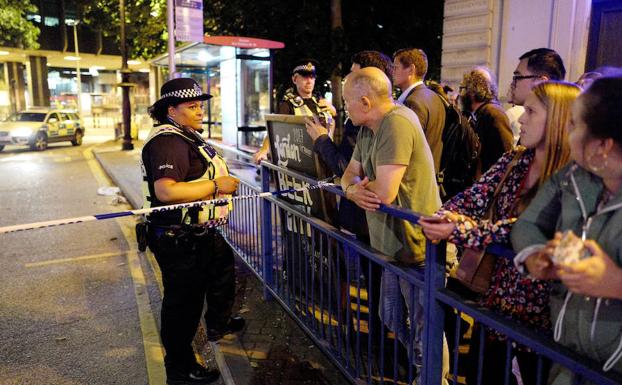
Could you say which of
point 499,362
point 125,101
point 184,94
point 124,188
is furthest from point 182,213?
point 125,101

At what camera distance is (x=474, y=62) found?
27.1ft

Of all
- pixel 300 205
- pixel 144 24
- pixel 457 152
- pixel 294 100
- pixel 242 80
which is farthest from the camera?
pixel 144 24

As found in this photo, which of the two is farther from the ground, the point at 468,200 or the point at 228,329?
the point at 468,200

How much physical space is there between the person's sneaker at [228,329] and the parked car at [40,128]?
18301 millimetres

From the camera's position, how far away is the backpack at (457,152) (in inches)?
156

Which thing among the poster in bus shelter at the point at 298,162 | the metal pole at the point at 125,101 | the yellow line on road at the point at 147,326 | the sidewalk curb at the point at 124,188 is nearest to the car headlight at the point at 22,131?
the metal pole at the point at 125,101

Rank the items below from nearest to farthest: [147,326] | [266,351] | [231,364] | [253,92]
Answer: [231,364] → [266,351] → [147,326] → [253,92]

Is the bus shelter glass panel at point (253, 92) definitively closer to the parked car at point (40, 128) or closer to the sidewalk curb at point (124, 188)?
the sidewalk curb at point (124, 188)

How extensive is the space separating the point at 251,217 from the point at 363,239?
1.88m

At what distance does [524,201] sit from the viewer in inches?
83.4

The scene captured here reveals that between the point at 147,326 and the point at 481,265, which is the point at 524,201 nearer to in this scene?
the point at 481,265

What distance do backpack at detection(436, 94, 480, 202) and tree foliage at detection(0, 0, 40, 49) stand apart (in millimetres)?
27444

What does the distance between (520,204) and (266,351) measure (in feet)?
7.61

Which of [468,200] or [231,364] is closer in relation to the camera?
[468,200]
